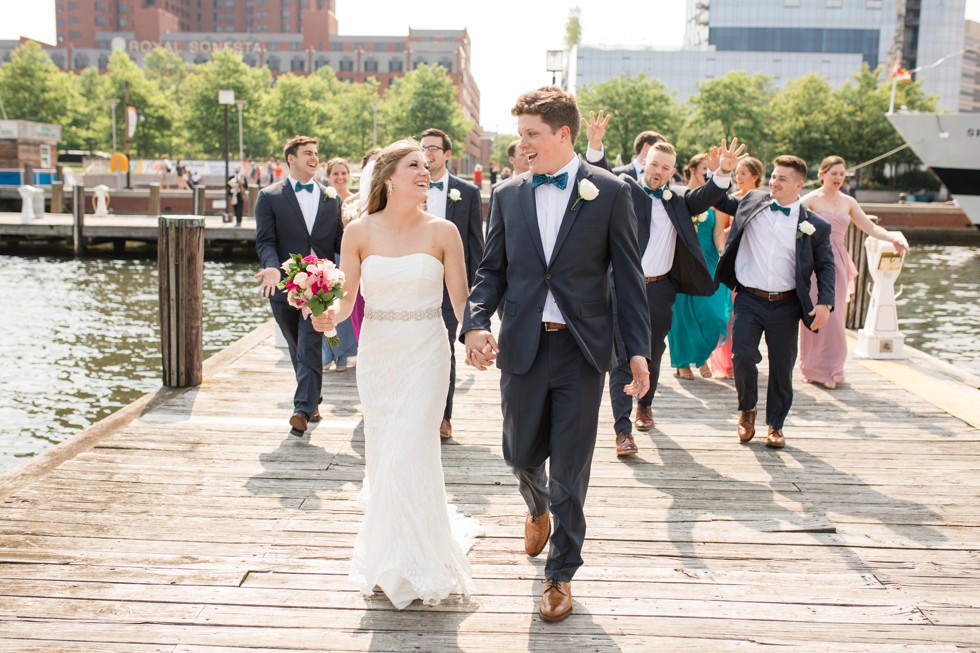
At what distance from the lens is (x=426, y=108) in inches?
2766

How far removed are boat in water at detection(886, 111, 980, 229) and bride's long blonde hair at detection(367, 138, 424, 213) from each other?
34115 millimetres

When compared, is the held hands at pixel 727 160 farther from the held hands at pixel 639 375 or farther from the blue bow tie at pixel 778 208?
the held hands at pixel 639 375

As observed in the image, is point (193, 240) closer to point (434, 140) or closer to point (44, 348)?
point (434, 140)

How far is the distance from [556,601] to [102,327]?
14.5m

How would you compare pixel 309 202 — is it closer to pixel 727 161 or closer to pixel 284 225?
pixel 284 225

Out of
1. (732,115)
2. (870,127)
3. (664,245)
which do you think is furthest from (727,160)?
(732,115)

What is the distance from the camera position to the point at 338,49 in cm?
13562

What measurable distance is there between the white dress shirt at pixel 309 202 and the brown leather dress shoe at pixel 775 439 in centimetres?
395

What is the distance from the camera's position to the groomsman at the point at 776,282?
664cm

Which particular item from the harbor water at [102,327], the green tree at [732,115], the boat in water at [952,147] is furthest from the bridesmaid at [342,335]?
the green tree at [732,115]

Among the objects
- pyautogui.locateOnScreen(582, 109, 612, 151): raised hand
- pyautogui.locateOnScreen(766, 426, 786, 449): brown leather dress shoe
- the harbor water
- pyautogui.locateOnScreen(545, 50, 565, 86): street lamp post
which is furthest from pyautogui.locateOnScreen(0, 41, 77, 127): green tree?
pyautogui.locateOnScreen(766, 426, 786, 449): brown leather dress shoe

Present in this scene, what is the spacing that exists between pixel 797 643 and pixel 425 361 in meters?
2.02

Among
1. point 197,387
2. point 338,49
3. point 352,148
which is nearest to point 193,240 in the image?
point 197,387

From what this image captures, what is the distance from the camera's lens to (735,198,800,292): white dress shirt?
21.9 ft
